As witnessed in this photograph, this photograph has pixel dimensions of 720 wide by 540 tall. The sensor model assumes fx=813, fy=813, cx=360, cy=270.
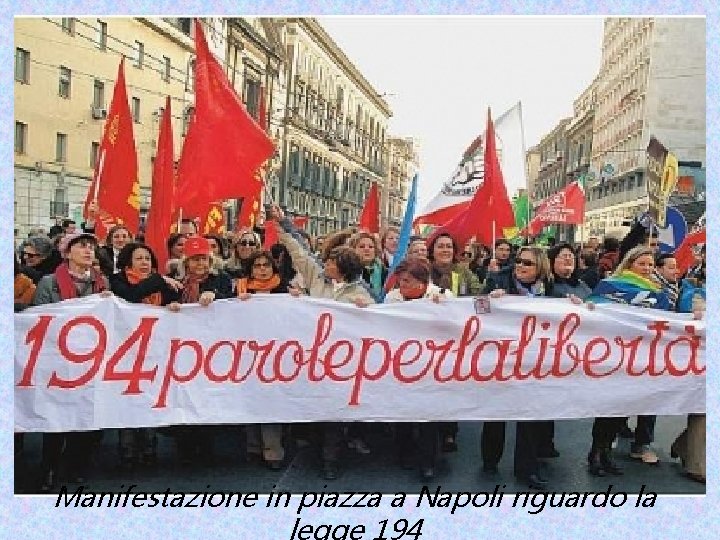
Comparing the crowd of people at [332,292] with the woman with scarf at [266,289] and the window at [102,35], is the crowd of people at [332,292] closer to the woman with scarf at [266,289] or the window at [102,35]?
the woman with scarf at [266,289]

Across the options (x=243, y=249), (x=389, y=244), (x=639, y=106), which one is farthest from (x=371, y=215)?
(x=639, y=106)

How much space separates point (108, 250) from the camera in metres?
6.32

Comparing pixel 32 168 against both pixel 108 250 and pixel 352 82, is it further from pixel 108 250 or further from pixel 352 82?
pixel 352 82

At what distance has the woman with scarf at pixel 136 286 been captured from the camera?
4883mm

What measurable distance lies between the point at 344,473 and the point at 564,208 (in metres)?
8.05

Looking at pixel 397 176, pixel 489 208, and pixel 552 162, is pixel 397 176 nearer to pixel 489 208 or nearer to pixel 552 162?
pixel 489 208

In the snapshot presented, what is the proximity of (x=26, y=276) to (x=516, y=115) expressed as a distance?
538 centimetres

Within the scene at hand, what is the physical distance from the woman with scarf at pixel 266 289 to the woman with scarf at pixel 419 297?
715mm

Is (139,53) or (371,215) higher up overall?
(139,53)

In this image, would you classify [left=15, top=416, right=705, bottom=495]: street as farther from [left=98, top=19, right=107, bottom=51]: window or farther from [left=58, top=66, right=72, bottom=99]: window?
[left=58, top=66, right=72, bottom=99]: window

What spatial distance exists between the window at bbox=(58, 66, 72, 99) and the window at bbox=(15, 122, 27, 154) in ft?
4.53

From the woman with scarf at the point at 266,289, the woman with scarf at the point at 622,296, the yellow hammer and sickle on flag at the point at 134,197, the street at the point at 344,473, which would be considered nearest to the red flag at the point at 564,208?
the street at the point at 344,473

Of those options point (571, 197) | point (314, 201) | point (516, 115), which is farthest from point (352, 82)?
point (571, 197)

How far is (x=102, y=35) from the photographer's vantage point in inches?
272
